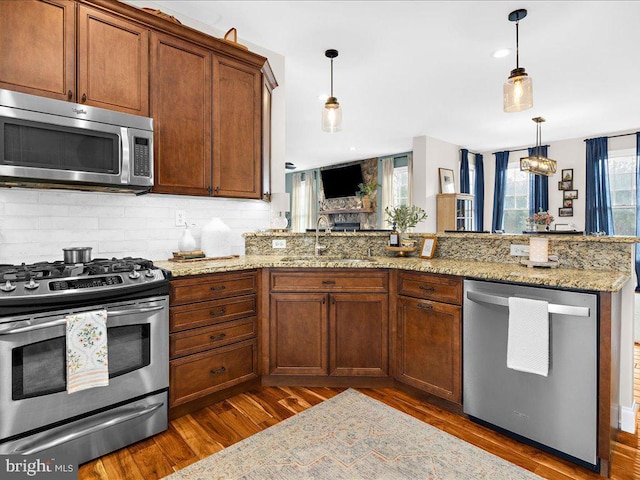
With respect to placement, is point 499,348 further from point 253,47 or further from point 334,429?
point 253,47

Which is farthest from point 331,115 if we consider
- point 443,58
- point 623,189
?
point 623,189

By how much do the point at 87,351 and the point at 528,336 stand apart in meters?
2.25

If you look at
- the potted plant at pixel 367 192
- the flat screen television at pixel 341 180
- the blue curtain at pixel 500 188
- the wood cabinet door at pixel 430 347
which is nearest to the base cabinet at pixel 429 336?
the wood cabinet door at pixel 430 347

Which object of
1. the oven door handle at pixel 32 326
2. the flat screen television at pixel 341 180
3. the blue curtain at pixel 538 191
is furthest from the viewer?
the flat screen television at pixel 341 180

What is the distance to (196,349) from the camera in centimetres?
233

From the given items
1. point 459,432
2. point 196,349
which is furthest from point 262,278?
point 459,432

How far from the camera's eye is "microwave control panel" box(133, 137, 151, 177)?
7.56ft

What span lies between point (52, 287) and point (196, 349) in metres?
0.89

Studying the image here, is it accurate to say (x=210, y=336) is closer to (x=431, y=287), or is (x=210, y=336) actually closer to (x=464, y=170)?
(x=431, y=287)

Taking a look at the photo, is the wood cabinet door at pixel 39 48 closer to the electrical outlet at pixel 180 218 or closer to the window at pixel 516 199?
the electrical outlet at pixel 180 218

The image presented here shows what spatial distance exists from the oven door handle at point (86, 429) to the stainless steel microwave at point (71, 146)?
4.33ft

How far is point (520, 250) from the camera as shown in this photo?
2547 mm

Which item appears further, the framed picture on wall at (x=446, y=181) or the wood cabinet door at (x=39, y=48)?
the framed picture on wall at (x=446, y=181)

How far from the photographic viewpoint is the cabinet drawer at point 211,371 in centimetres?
224
